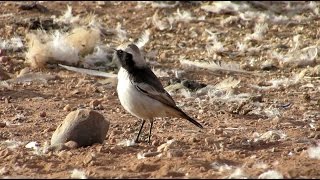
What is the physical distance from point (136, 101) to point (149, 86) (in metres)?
0.17

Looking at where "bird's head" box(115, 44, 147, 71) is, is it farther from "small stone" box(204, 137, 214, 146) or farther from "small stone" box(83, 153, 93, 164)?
"small stone" box(83, 153, 93, 164)

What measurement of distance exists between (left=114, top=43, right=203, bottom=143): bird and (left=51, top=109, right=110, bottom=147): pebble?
0.29 meters

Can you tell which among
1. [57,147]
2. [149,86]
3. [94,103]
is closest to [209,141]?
[149,86]

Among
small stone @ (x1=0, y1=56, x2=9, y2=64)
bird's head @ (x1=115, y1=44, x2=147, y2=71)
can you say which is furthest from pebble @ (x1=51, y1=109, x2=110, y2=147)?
small stone @ (x1=0, y1=56, x2=9, y2=64)

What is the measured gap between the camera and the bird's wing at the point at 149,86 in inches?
293

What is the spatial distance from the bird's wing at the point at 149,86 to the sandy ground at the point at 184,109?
1.21 ft

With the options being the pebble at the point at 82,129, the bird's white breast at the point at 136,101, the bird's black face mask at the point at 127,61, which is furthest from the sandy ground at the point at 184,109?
the bird's black face mask at the point at 127,61

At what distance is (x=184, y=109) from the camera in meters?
9.32

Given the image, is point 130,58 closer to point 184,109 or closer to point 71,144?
point 71,144

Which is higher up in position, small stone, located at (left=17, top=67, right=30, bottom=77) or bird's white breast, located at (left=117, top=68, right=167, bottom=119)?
bird's white breast, located at (left=117, top=68, right=167, bottom=119)

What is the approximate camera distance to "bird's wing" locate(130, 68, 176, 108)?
7438mm

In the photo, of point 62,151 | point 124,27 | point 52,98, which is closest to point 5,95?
point 52,98

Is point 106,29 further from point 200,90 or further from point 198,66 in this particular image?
point 200,90

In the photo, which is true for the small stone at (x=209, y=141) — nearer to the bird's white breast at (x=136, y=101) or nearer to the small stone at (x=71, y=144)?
the bird's white breast at (x=136, y=101)
